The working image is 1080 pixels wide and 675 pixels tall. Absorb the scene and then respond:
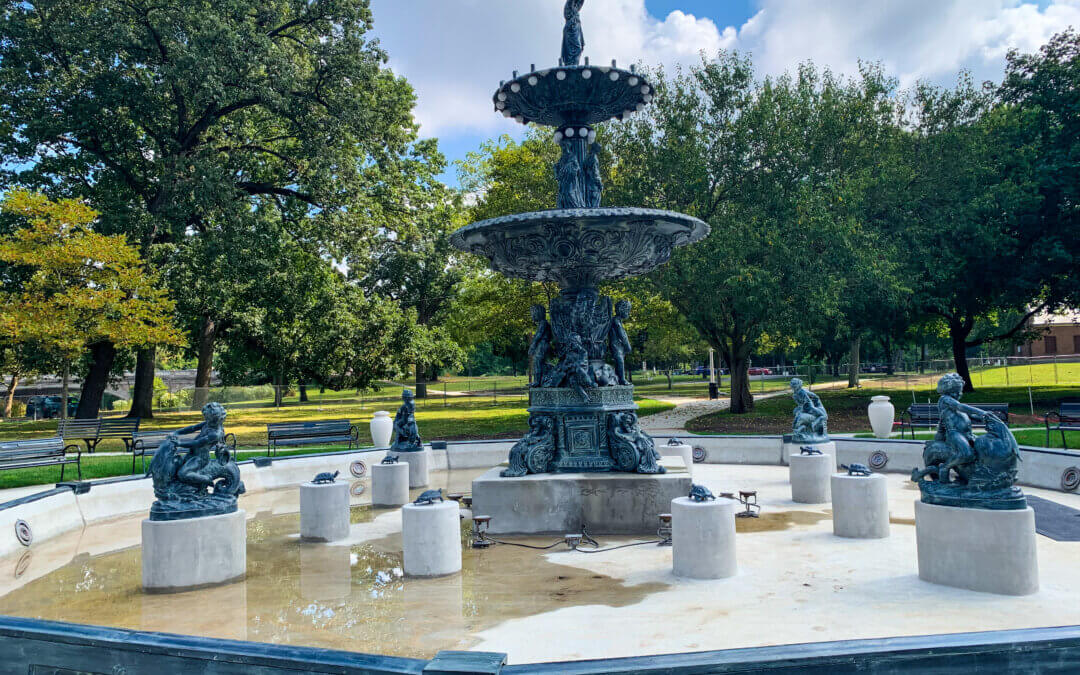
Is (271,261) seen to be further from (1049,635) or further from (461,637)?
(1049,635)

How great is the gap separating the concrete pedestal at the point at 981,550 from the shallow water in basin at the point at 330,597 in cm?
265

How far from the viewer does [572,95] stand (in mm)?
10953

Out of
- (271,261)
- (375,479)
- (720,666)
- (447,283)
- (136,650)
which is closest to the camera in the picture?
(720,666)

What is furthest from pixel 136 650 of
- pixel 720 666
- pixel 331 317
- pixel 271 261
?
pixel 331 317

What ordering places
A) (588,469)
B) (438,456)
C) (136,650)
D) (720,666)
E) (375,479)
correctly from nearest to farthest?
(720,666), (136,650), (588,469), (375,479), (438,456)

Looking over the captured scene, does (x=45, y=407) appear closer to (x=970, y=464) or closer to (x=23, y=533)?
(x=23, y=533)

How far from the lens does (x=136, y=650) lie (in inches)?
116

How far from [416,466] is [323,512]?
4459 mm

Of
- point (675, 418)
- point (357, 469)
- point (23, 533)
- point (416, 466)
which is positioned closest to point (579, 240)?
point (416, 466)

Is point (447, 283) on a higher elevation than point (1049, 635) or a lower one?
higher

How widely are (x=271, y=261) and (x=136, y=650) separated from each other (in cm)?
3022

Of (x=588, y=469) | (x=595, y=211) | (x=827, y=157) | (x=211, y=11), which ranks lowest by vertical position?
(x=588, y=469)

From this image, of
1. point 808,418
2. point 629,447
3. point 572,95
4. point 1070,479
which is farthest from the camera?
point 808,418

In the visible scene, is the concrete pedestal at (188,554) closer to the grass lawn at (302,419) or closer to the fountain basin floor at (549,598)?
the fountain basin floor at (549,598)
